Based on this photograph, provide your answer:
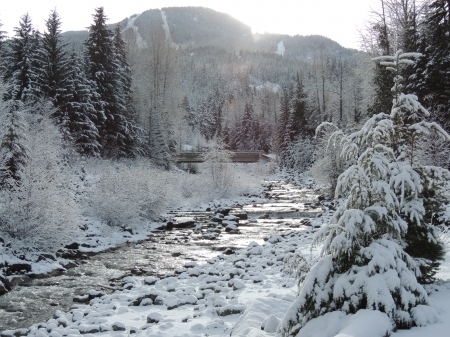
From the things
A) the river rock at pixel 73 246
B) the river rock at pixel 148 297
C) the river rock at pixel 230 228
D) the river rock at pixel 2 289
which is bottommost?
the river rock at pixel 230 228

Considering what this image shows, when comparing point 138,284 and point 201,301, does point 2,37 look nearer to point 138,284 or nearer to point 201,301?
point 138,284

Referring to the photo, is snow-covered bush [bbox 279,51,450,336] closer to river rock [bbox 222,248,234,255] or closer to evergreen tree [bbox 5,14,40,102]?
river rock [bbox 222,248,234,255]

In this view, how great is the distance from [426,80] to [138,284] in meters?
19.7

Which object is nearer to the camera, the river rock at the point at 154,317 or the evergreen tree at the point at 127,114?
the river rock at the point at 154,317

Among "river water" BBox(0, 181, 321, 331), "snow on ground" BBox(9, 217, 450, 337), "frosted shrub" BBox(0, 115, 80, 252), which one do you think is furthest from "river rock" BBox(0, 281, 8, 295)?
"frosted shrub" BBox(0, 115, 80, 252)

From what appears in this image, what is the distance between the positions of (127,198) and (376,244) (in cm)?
1608

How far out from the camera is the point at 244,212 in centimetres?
2364

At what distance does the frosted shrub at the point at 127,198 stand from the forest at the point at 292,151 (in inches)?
2.9

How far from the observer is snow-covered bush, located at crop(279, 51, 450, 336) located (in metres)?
4.13

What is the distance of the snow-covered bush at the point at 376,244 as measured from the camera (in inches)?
163

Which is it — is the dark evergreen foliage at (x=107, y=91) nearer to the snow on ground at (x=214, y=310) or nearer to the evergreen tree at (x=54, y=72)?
the evergreen tree at (x=54, y=72)

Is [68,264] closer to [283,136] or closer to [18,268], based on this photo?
[18,268]

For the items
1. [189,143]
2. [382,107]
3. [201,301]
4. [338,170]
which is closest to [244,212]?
[338,170]

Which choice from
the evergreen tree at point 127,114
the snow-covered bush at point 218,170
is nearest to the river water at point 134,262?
the snow-covered bush at point 218,170
